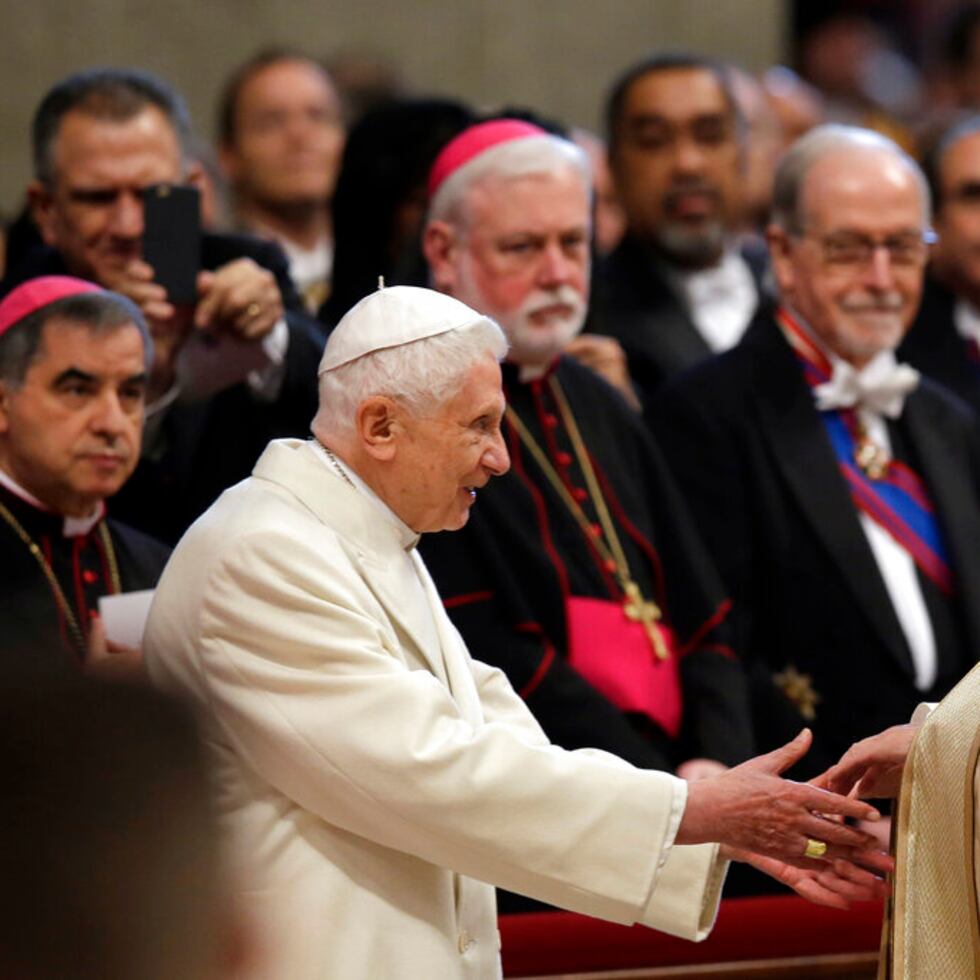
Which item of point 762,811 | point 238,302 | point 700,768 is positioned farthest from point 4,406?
point 762,811

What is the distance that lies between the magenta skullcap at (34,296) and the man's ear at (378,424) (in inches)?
44.4

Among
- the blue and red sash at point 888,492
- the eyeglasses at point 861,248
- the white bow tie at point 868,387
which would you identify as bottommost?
the blue and red sash at point 888,492

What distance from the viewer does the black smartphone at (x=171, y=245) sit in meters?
4.25


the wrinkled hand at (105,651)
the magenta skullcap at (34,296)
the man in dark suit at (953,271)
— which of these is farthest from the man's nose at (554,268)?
the man in dark suit at (953,271)

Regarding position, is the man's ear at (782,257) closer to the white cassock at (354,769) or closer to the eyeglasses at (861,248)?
the eyeglasses at (861,248)

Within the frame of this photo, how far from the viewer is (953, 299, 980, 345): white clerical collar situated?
598 centimetres

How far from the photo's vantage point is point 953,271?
6.10m

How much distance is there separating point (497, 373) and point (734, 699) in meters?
1.43

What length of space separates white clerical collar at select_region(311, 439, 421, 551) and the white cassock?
0.10 ft

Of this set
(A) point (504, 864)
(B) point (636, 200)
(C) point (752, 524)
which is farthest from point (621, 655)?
(B) point (636, 200)

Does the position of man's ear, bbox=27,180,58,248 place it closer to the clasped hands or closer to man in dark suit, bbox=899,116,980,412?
the clasped hands

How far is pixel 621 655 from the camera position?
430 centimetres

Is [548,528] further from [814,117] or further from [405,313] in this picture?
[814,117]

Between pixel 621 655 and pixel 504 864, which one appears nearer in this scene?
pixel 504 864
